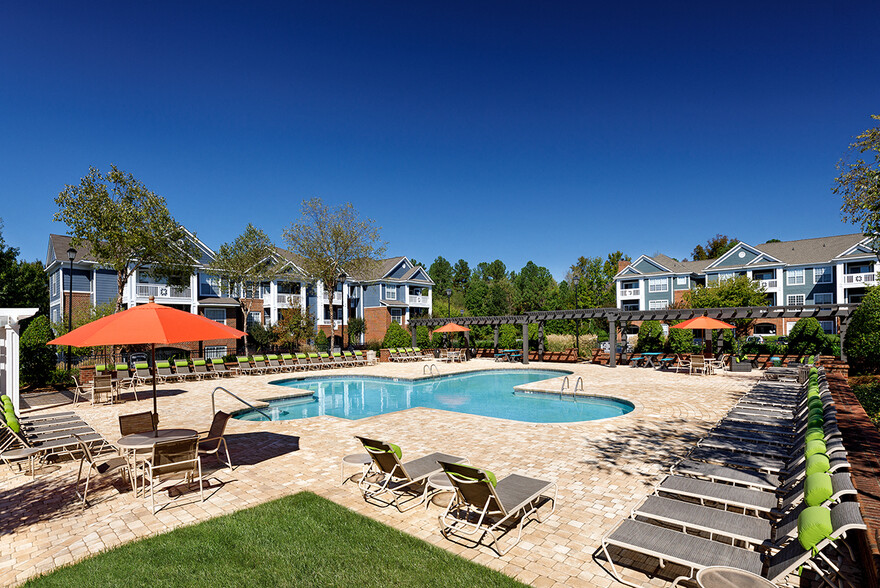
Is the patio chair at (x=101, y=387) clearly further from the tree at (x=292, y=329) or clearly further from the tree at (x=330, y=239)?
the tree at (x=292, y=329)

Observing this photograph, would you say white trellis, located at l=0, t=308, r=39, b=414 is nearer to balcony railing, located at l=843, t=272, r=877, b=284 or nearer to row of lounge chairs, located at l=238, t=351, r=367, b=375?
row of lounge chairs, located at l=238, t=351, r=367, b=375

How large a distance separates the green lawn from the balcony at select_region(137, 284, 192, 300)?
30384 millimetres

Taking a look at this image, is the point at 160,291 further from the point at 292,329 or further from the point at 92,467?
→ the point at 92,467

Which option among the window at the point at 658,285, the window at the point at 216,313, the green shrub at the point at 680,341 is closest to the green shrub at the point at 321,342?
the window at the point at 216,313

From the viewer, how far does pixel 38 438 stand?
6875 millimetres

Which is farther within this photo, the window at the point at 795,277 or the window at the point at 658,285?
the window at the point at 658,285

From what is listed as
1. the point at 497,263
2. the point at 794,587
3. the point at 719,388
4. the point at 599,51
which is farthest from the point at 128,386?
the point at 497,263

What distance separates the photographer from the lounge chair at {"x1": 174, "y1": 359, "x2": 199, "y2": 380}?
1852 centimetres

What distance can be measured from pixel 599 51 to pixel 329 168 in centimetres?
2037

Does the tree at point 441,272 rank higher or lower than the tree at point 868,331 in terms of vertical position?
higher

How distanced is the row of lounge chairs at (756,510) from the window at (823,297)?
40.8 meters

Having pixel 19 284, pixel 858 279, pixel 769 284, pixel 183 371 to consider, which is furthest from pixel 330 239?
pixel 858 279

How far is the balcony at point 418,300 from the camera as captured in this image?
44531mm

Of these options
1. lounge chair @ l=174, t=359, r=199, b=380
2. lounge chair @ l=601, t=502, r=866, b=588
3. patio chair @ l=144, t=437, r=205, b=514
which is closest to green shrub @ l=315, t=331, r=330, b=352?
lounge chair @ l=174, t=359, r=199, b=380
